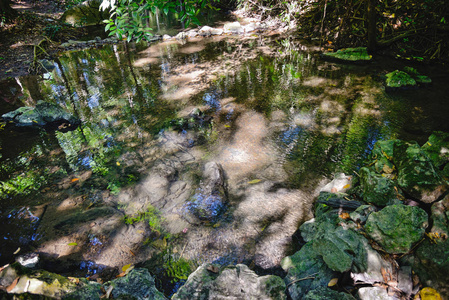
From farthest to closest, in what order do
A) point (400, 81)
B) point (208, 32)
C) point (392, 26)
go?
point (208, 32)
point (392, 26)
point (400, 81)

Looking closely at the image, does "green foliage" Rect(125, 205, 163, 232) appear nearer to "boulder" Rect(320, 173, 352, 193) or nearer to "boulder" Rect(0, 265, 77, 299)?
"boulder" Rect(0, 265, 77, 299)

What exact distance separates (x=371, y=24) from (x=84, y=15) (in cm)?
1364

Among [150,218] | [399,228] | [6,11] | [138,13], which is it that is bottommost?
[150,218]

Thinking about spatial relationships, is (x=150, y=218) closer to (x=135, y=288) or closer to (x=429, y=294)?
(x=135, y=288)

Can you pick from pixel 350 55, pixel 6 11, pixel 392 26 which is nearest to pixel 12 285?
pixel 350 55

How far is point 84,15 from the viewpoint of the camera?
1221 centimetres

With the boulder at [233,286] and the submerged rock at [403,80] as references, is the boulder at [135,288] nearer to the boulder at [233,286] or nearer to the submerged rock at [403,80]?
the boulder at [233,286]

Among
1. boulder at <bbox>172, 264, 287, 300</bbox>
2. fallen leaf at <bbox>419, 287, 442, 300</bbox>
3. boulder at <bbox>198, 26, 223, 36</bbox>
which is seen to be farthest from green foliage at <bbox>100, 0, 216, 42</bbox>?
boulder at <bbox>198, 26, 223, 36</bbox>

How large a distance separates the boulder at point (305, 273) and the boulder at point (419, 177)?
1.13 m

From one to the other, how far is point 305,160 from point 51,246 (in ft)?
10.8

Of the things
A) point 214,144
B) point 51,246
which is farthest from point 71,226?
point 214,144

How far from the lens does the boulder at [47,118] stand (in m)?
4.57

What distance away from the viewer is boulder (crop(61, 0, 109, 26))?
38.2ft

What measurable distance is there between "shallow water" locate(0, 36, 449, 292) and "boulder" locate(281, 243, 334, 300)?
8.6 inches
